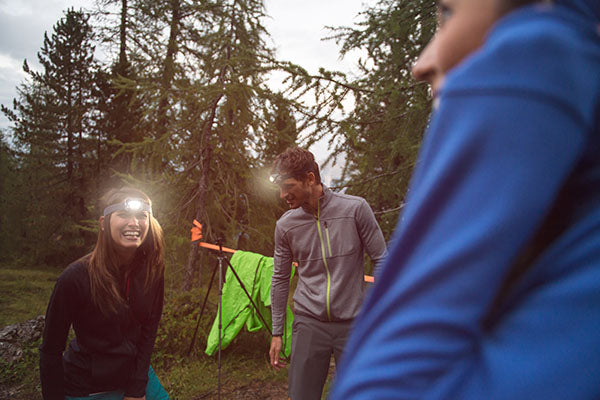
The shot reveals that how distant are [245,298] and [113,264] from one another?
3.37 meters

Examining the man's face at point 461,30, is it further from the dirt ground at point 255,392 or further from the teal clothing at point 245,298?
the dirt ground at point 255,392

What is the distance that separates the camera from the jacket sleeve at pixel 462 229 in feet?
1.15

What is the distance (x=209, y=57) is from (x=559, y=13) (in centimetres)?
843

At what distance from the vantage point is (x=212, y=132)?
26.2ft

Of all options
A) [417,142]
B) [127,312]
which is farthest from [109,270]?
[417,142]

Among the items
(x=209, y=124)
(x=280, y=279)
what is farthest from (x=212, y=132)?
(x=280, y=279)

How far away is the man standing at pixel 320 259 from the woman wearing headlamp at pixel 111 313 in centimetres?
102

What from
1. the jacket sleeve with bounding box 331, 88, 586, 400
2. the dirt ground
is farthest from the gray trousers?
the dirt ground

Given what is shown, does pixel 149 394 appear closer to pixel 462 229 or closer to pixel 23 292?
pixel 462 229

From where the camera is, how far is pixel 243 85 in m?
6.94

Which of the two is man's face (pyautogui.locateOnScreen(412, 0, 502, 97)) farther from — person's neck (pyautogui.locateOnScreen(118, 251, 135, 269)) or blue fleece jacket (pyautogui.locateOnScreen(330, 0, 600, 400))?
person's neck (pyautogui.locateOnScreen(118, 251, 135, 269))

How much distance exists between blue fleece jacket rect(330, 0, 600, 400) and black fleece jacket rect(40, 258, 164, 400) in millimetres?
2435

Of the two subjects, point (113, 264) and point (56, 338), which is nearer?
point (56, 338)

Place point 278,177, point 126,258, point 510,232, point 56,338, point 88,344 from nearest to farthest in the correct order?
point 510,232
point 56,338
point 88,344
point 126,258
point 278,177
